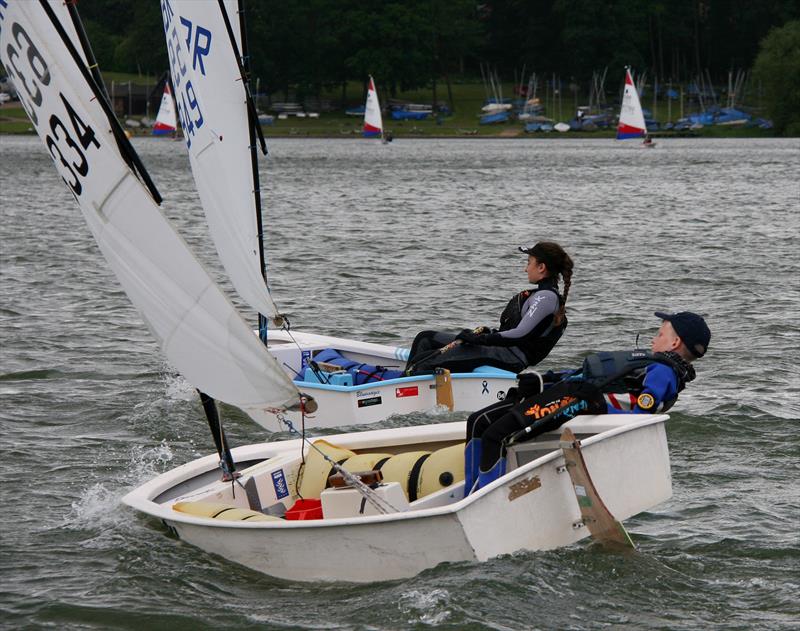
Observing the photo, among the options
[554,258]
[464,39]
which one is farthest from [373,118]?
[554,258]

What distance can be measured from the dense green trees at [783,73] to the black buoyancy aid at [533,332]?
81.2 m

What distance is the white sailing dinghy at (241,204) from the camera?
1140cm

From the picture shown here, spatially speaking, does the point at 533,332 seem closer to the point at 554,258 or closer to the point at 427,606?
the point at 554,258

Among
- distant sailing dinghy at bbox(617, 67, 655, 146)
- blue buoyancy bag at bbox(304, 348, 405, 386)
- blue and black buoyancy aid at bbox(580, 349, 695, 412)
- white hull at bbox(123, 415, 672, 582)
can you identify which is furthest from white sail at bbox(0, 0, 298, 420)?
distant sailing dinghy at bbox(617, 67, 655, 146)

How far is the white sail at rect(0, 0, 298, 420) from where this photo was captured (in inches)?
275

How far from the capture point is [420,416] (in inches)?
450

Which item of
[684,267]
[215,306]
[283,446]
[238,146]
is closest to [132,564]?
[283,446]

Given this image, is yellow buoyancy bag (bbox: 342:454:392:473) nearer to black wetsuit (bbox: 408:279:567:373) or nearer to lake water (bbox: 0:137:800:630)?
lake water (bbox: 0:137:800:630)

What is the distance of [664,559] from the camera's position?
811 cm

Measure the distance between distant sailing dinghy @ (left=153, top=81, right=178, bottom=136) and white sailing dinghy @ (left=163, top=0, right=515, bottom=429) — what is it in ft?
272

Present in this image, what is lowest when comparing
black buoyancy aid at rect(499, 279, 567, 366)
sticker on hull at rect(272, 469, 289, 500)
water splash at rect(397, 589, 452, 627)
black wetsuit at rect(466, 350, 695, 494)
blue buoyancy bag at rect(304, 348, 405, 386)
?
water splash at rect(397, 589, 452, 627)

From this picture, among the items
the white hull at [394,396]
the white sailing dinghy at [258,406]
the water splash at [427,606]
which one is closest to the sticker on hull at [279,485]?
the white sailing dinghy at [258,406]

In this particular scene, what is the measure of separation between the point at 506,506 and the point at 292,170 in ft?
183

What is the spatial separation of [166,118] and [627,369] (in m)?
92.6
